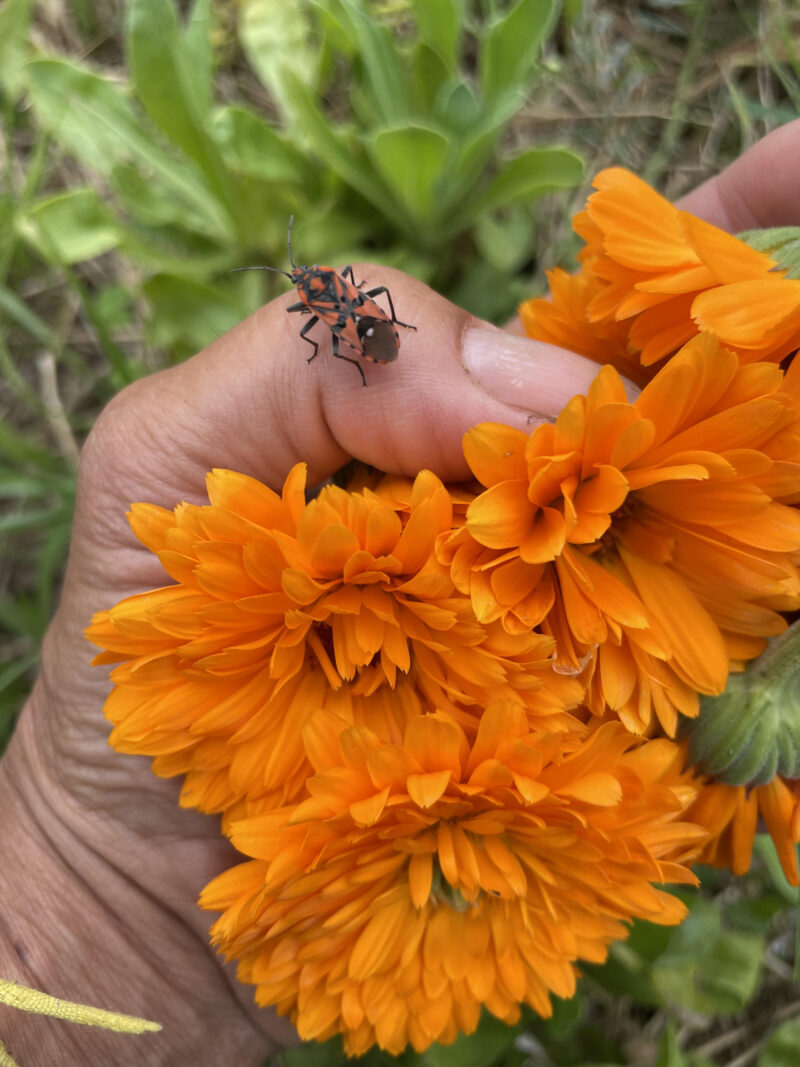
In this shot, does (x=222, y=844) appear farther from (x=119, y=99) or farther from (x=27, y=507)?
(x=119, y=99)

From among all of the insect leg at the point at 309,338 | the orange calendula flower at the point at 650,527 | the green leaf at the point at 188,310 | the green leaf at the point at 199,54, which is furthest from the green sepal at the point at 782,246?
the green leaf at the point at 199,54

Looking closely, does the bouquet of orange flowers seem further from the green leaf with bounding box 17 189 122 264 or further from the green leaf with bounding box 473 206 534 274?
the green leaf with bounding box 17 189 122 264

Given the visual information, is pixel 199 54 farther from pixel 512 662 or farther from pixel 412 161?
pixel 512 662

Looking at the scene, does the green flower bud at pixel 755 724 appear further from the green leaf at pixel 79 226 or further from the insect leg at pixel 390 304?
the green leaf at pixel 79 226

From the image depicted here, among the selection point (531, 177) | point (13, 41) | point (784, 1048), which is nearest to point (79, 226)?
point (13, 41)

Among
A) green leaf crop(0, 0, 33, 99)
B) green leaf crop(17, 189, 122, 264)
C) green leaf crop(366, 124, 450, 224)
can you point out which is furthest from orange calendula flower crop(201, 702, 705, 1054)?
green leaf crop(0, 0, 33, 99)

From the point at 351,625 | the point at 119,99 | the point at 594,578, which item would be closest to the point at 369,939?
the point at 351,625
